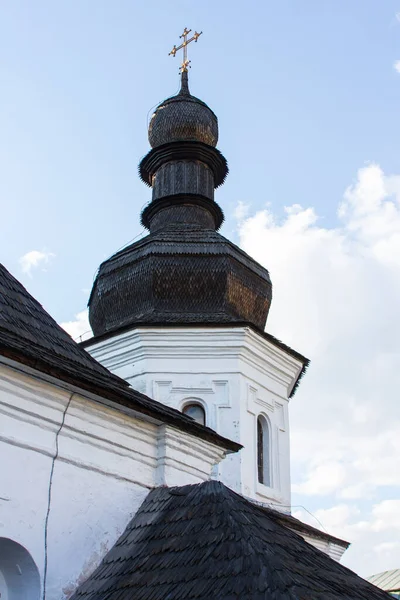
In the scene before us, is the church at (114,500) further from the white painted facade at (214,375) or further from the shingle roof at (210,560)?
the white painted facade at (214,375)

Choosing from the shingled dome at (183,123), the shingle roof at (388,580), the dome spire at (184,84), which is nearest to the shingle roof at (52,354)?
the shingled dome at (183,123)

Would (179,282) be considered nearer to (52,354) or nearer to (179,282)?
(179,282)

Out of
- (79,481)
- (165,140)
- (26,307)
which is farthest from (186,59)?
(79,481)

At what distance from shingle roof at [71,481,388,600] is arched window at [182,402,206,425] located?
16.3ft

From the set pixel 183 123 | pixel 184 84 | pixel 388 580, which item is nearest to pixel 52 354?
pixel 183 123

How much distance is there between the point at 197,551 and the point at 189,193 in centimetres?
1025

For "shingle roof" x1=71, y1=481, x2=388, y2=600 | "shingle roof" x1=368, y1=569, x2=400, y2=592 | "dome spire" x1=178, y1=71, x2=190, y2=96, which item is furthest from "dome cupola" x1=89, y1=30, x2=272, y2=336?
"shingle roof" x1=368, y1=569, x2=400, y2=592

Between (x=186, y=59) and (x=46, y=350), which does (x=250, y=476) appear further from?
(x=186, y=59)

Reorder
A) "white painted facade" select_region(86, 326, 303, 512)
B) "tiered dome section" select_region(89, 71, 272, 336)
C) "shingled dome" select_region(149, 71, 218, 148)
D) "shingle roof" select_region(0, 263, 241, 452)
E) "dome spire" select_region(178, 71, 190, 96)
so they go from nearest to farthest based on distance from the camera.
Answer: "shingle roof" select_region(0, 263, 241, 452) < "white painted facade" select_region(86, 326, 303, 512) < "tiered dome section" select_region(89, 71, 272, 336) < "shingled dome" select_region(149, 71, 218, 148) < "dome spire" select_region(178, 71, 190, 96)

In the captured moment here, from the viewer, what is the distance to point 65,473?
6.12m

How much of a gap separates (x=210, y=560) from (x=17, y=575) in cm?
150

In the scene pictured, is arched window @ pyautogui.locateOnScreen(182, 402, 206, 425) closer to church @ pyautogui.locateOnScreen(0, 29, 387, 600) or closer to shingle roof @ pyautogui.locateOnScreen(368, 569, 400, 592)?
church @ pyautogui.locateOnScreen(0, 29, 387, 600)

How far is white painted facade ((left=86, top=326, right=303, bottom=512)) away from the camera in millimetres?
11570

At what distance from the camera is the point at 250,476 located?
37.3 ft
